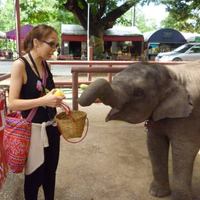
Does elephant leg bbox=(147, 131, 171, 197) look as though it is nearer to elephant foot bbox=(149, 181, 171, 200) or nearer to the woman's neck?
elephant foot bbox=(149, 181, 171, 200)

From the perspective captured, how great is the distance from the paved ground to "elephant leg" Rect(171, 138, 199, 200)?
0.39m

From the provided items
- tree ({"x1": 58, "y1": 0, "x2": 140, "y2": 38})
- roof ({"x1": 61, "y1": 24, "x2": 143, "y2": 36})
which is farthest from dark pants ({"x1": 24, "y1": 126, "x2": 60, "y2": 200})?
roof ({"x1": 61, "y1": 24, "x2": 143, "y2": 36})

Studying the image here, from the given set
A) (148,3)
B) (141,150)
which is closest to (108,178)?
(141,150)

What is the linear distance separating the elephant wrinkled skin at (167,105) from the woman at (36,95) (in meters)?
0.47

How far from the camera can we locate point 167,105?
226 centimetres

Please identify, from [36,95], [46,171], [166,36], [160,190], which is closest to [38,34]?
[36,95]

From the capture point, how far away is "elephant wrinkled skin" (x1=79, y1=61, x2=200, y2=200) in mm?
2141

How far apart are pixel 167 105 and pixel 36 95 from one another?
1.09m

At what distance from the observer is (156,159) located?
9.04ft

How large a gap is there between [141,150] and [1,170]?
7.23ft

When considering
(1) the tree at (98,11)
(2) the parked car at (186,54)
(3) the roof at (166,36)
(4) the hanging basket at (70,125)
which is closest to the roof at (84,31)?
(3) the roof at (166,36)

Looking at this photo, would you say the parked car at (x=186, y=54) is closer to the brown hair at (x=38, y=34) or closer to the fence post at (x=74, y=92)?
the fence post at (x=74, y=92)

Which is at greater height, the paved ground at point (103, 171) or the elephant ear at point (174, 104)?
the elephant ear at point (174, 104)

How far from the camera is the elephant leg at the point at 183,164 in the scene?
7.80ft
